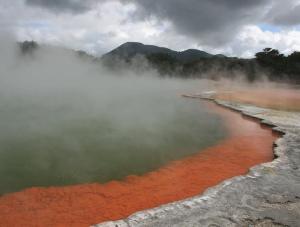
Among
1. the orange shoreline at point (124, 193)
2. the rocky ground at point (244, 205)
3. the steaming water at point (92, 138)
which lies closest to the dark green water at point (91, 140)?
the steaming water at point (92, 138)

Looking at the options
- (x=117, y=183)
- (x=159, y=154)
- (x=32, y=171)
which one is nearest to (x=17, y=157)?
(x=32, y=171)

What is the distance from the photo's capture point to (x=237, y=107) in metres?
12.5

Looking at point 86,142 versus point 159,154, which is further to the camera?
point 86,142

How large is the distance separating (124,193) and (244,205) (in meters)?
1.86

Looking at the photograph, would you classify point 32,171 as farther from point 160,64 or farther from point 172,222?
point 160,64

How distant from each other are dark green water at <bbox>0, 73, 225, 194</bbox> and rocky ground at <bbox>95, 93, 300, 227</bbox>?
178 cm

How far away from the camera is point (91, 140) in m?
7.73

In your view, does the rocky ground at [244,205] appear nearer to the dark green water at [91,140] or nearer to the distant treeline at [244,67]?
the dark green water at [91,140]

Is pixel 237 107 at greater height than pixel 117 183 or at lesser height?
greater

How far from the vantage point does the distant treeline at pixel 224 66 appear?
26.0m

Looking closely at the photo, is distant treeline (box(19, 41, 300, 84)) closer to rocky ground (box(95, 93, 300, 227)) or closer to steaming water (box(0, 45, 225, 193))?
steaming water (box(0, 45, 225, 193))

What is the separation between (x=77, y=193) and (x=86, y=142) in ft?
8.77

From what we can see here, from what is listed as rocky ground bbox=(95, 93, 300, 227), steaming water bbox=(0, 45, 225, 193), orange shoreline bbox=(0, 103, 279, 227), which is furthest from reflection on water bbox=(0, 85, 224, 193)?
rocky ground bbox=(95, 93, 300, 227)

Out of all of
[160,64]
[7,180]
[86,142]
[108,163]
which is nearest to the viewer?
[7,180]
